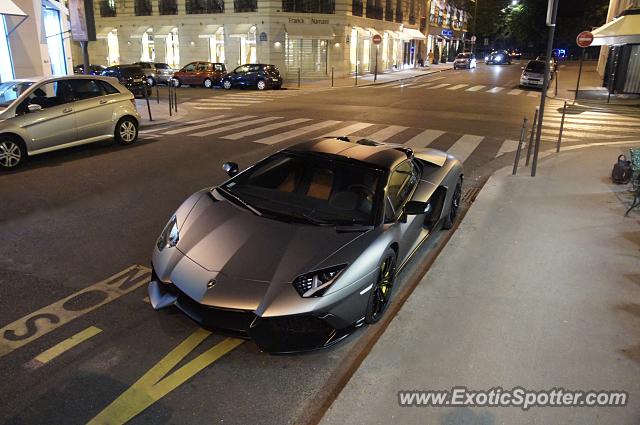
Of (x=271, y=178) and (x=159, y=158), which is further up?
(x=271, y=178)

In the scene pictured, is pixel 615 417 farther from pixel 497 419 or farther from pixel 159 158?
pixel 159 158

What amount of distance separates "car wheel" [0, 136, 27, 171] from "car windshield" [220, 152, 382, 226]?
6.66 m

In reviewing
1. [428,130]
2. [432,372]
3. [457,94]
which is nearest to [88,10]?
[428,130]

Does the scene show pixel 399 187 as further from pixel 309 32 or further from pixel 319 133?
pixel 309 32

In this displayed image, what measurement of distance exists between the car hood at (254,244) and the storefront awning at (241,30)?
35.3m

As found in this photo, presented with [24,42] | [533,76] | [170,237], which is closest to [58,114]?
[170,237]

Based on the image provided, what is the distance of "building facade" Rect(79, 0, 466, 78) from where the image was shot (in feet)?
120

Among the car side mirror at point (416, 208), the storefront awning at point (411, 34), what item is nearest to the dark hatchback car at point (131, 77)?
the car side mirror at point (416, 208)

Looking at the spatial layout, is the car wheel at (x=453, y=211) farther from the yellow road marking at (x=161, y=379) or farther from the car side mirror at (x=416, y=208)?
the yellow road marking at (x=161, y=379)

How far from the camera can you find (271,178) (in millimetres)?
5211

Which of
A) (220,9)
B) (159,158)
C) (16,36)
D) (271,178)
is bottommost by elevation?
(159,158)

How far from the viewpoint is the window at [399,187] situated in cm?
476

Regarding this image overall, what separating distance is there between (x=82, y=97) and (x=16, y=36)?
904 centimetres

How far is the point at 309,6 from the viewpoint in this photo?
123 ft
